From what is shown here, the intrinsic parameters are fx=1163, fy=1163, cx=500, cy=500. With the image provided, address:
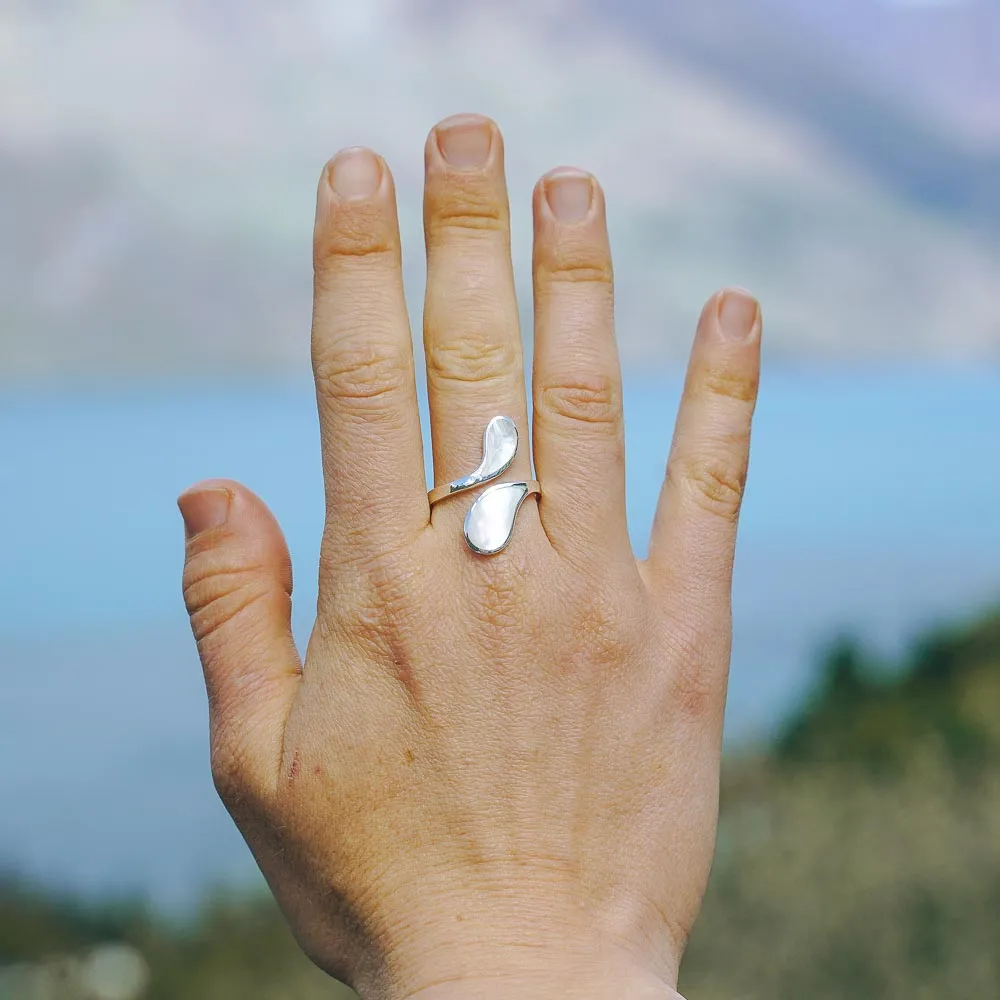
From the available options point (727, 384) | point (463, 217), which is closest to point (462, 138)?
point (463, 217)

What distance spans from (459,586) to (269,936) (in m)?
4.55

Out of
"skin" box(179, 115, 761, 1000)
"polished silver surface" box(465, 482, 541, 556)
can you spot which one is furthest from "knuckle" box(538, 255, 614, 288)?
"polished silver surface" box(465, 482, 541, 556)

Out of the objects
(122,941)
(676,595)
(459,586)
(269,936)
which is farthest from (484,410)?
(122,941)

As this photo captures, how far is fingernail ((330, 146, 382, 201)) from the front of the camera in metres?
1.95

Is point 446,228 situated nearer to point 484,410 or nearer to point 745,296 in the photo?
point 484,410

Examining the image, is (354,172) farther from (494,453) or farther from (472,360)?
(494,453)

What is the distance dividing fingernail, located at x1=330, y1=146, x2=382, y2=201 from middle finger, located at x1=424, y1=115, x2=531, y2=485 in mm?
120

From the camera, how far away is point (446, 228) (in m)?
2.01

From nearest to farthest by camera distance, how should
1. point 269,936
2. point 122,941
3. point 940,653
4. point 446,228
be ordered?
point 446,228 < point 269,936 < point 122,941 < point 940,653

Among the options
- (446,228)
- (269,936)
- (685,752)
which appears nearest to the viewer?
(685,752)

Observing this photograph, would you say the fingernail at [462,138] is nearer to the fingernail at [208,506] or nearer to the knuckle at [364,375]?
the knuckle at [364,375]

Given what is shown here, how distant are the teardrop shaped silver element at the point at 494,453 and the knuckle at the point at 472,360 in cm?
9

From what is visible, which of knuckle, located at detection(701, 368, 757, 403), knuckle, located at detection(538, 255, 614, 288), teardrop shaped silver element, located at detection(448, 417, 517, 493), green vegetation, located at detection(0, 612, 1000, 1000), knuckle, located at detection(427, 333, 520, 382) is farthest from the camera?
green vegetation, located at detection(0, 612, 1000, 1000)

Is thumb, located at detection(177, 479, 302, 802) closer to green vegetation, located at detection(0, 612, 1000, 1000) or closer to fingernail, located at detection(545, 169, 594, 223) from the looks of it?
fingernail, located at detection(545, 169, 594, 223)
